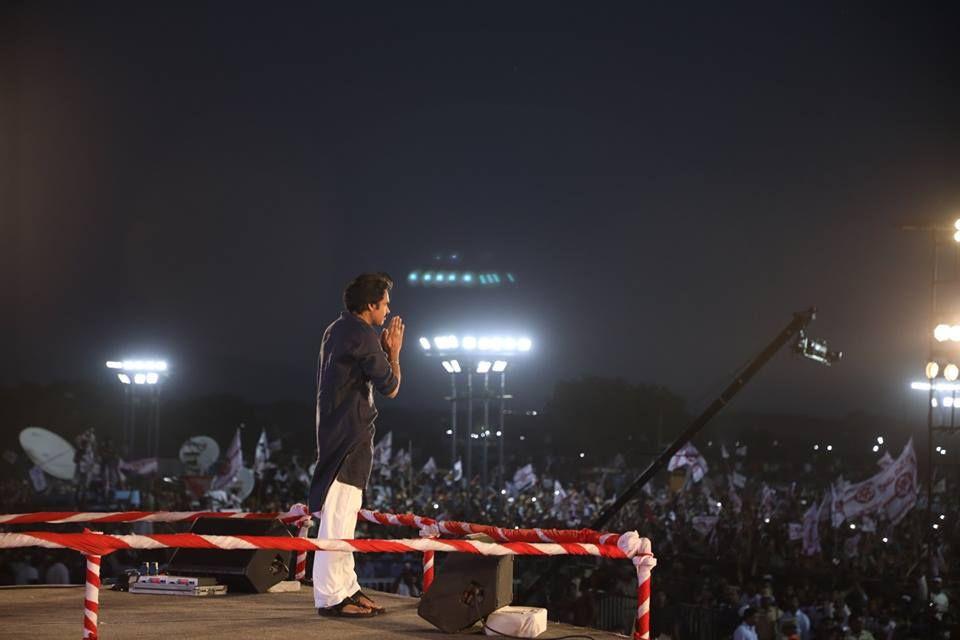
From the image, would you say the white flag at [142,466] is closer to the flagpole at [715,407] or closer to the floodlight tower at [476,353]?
the floodlight tower at [476,353]

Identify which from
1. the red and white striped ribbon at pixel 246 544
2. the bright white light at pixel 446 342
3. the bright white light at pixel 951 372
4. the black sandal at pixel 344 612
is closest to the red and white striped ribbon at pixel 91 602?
the red and white striped ribbon at pixel 246 544

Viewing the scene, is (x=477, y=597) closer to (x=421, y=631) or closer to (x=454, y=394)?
(x=421, y=631)

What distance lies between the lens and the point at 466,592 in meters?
6.23

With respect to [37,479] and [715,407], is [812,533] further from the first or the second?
[37,479]

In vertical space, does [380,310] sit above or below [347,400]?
above

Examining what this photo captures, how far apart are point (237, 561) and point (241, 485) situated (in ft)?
70.0

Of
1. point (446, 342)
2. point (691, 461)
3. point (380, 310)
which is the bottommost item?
point (691, 461)

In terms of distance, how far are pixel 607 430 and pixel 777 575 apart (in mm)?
77094

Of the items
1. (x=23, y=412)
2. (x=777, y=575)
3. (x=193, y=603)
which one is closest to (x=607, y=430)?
(x=23, y=412)

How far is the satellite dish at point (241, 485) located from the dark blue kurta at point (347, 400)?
70.5 feet

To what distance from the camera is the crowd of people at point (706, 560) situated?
1357 centimetres

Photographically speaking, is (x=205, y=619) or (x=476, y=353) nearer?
(x=205, y=619)

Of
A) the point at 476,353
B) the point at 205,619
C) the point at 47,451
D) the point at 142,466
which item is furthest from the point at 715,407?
the point at 142,466

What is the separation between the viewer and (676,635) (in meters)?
12.7
